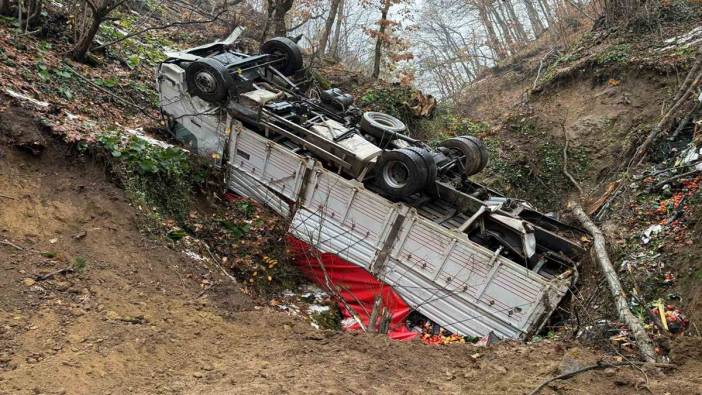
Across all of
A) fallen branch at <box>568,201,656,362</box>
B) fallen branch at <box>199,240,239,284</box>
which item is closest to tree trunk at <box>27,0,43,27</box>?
fallen branch at <box>199,240,239,284</box>

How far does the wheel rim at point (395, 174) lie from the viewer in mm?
6883

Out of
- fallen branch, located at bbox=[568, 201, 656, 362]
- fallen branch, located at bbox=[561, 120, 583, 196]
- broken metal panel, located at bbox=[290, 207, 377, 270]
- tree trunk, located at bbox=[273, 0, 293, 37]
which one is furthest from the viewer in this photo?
tree trunk, located at bbox=[273, 0, 293, 37]

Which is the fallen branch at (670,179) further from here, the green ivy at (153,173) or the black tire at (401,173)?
the green ivy at (153,173)

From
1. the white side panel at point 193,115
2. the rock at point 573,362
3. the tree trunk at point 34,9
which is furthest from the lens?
the tree trunk at point 34,9

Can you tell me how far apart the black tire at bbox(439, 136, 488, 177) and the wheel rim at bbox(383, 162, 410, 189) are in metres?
1.41

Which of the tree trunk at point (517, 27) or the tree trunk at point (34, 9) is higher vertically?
the tree trunk at point (517, 27)

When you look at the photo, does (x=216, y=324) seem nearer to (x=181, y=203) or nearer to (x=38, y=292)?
(x=38, y=292)

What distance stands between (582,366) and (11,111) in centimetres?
682

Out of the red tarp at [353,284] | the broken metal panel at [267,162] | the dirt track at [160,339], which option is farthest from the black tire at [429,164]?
the dirt track at [160,339]

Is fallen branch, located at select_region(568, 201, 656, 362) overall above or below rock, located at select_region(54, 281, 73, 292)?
above

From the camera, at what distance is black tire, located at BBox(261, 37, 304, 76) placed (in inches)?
350

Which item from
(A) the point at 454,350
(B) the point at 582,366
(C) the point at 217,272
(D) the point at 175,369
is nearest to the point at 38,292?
(D) the point at 175,369

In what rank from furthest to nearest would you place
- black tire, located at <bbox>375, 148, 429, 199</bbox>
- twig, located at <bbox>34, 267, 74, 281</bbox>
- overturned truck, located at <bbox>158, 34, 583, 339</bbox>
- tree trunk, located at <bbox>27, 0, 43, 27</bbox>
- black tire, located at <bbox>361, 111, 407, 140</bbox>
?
tree trunk, located at <bbox>27, 0, 43, 27</bbox> → black tire, located at <bbox>361, 111, 407, 140</bbox> → black tire, located at <bbox>375, 148, 429, 199</bbox> → overturned truck, located at <bbox>158, 34, 583, 339</bbox> → twig, located at <bbox>34, 267, 74, 281</bbox>

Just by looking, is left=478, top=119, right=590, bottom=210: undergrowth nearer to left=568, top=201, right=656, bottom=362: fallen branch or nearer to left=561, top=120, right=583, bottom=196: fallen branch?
left=561, top=120, right=583, bottom=196: fallen branch
